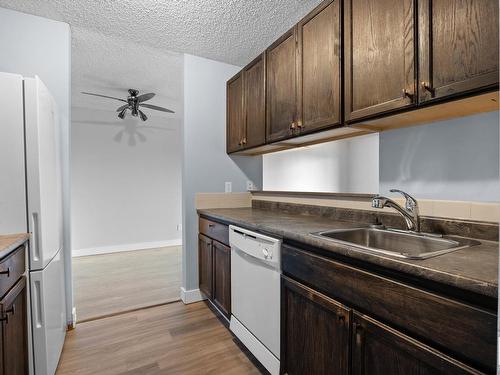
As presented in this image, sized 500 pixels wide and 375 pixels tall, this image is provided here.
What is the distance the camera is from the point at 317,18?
1.62 m

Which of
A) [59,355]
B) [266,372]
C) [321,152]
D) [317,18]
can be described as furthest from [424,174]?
[59,355]

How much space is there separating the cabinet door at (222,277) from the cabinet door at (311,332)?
665mm

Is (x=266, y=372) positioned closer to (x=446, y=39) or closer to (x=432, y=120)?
(x=432, y=120)

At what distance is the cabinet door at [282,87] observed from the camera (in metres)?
1.85

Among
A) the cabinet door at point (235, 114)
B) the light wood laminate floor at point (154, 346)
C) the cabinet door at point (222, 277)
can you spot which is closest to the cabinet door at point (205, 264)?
the cabinet door at point (222, 277)

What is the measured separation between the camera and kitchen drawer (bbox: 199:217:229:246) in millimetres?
2025

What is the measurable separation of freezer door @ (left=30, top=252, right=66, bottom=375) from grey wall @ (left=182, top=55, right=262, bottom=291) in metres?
1.14

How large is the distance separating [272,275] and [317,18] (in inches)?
Answer: 61.6

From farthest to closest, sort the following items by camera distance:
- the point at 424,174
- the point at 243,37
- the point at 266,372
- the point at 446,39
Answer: the point at 243,37
the point at 266,372
the point at 424,174
the point at 446,39

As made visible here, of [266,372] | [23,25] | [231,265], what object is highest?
[23,25]

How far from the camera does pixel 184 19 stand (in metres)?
2.09

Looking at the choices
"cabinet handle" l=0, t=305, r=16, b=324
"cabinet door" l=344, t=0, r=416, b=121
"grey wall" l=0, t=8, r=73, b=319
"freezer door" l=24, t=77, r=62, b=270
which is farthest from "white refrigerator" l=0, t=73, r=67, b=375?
"cabinet door" l=344, t=0, r=416, b=121

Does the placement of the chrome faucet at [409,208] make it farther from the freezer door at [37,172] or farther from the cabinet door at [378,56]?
the freezer door at [37,172]

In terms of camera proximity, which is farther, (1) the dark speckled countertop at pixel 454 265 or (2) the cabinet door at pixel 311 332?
(2) the cabinet door at pixel 311 332
